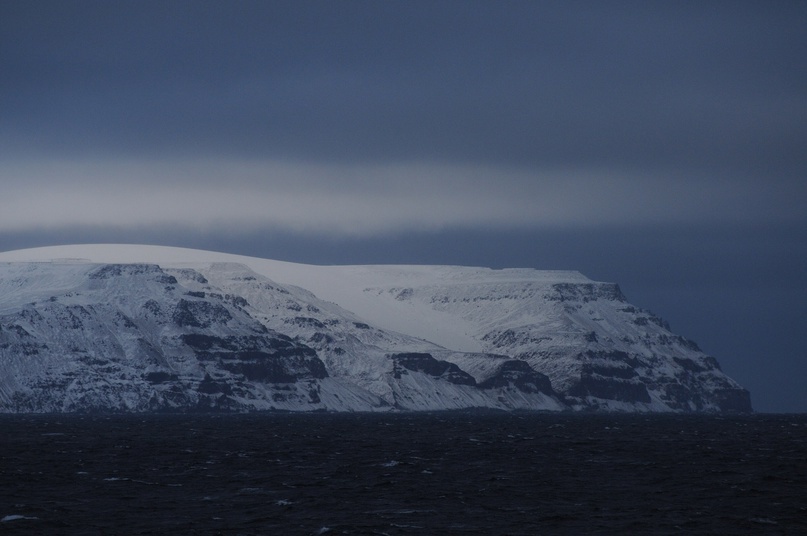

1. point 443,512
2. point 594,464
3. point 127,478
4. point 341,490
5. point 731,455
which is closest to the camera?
point 443,512

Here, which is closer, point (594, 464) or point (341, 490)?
point (341, 490)

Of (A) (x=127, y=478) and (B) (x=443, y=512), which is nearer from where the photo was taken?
(B) (x=443, y=512)

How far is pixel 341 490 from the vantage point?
443 feet

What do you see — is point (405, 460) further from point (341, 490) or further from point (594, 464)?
point (341, 490)

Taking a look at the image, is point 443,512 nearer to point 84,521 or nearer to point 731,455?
point 84,521

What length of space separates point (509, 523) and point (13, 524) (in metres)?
40.2

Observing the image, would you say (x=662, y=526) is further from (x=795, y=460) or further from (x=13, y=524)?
(x=795, y=460)

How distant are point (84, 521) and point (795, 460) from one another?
10397 cm

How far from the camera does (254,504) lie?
122250mm

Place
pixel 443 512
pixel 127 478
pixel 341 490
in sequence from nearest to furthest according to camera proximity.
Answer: pixel 443 512, pixel 341 490, pixel 127 478

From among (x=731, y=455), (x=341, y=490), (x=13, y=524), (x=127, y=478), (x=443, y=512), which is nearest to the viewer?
(x=13, y=524)

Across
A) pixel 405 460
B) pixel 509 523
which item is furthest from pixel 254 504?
pixel 405 460

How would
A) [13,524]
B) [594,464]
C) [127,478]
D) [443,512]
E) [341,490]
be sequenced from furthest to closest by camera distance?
[594,464]
[127,478]
[341,490]
[443,512]
[13,524]

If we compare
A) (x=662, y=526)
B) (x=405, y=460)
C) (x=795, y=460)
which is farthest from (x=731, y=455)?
(x=662, y=526)
